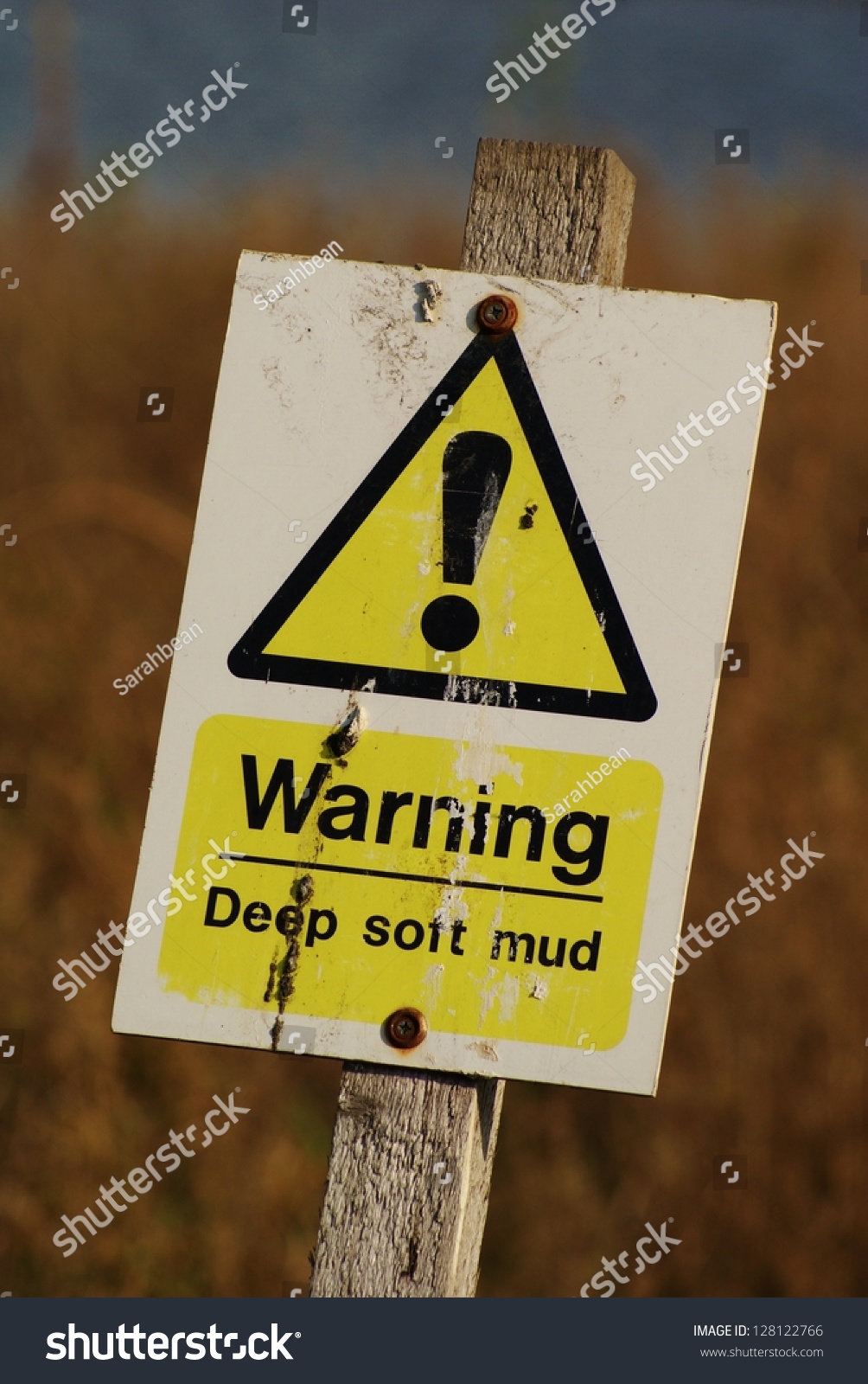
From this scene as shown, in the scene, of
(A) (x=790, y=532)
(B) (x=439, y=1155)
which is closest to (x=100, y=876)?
(A) (x=790, y=532)

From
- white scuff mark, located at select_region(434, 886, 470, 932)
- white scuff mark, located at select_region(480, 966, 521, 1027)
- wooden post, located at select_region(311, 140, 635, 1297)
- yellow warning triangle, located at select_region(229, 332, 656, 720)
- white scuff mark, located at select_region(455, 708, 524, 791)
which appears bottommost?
wooden post, located at select_region(311, 140, 635, 1297)

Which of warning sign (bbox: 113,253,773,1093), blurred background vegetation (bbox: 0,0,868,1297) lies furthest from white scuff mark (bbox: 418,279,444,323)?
blurred background vegetation (bbox: 0,0,868,1297)

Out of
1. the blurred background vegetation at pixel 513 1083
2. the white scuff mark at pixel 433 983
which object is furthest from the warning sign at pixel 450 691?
the blurred background vegetation at pixel 513 1083

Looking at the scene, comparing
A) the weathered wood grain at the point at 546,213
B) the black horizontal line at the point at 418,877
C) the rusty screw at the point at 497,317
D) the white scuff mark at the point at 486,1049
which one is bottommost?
the white scuff mark at the point at 486,1049

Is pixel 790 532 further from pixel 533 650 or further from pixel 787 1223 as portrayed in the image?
pixel 533 650

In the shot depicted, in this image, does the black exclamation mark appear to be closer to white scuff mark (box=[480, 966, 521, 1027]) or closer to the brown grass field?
white scuff mark (box=[480, 966, 521, 1027])

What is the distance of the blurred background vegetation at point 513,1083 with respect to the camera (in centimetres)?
397

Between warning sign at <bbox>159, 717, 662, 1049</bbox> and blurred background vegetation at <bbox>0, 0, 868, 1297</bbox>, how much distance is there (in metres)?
2.49

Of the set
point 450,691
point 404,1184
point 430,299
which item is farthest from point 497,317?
point 404,1184

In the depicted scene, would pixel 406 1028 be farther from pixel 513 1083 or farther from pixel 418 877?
pixel 513 1083

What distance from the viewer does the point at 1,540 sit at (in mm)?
5133

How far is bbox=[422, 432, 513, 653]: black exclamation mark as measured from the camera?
62.7 inches

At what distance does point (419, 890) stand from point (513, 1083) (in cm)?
217

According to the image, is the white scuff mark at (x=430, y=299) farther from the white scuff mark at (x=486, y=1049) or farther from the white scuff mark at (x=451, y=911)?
the white scuff mark at (x=486, y=1049)
